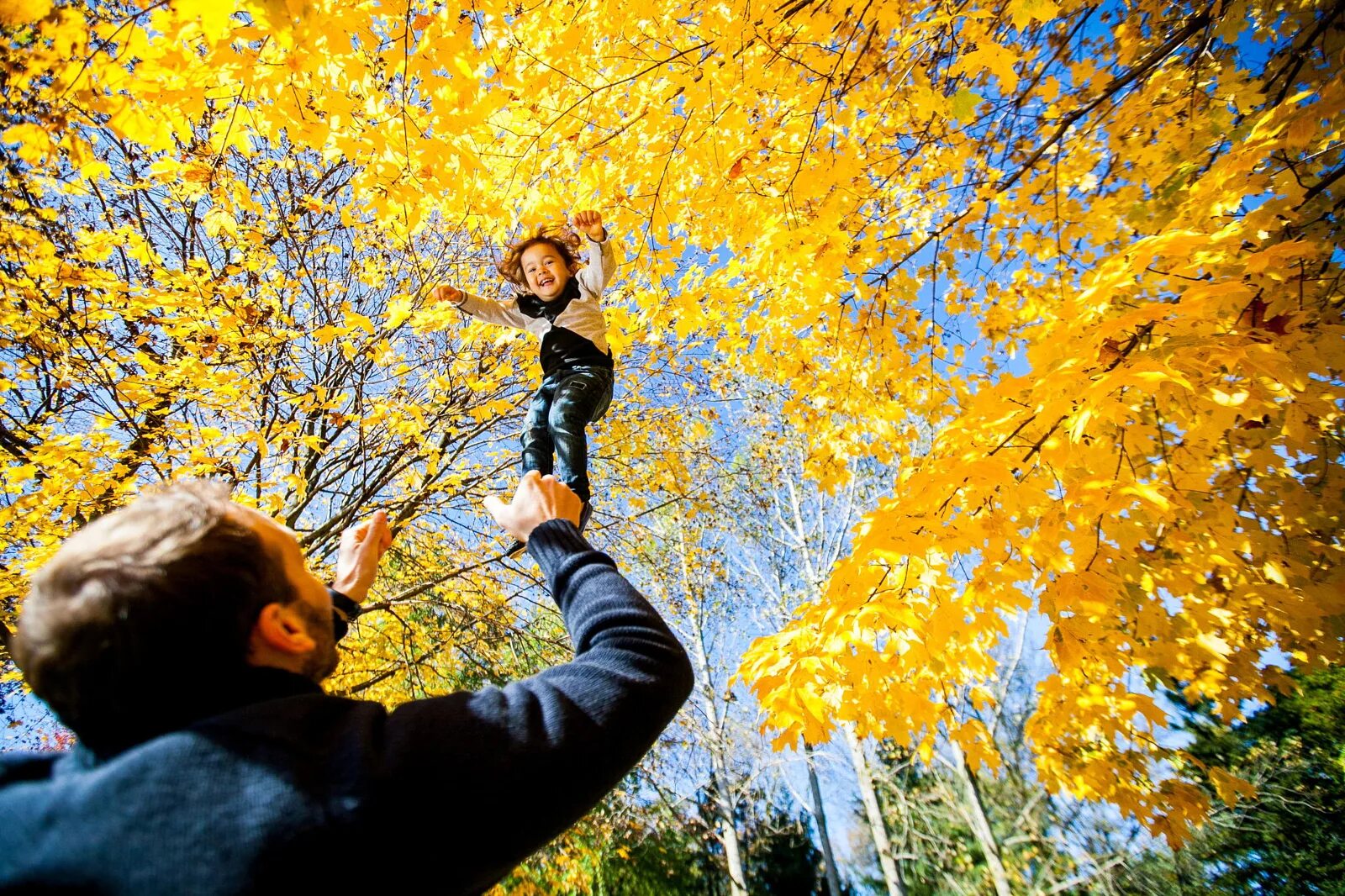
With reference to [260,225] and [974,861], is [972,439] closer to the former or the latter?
[260,225]

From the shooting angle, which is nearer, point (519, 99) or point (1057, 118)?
point (519, 99)

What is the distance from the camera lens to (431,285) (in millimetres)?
5078

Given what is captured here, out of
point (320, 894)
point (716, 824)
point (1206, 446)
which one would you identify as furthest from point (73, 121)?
point (716, 824)

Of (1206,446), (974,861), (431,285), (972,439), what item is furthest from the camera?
(974,861)

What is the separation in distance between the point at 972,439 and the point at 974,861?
1560 centimetres

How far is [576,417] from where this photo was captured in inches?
98.1

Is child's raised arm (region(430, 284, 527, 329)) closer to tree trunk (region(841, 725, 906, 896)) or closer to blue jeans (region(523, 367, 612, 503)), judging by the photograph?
blue jeans (region(523, 367, 612, 503))

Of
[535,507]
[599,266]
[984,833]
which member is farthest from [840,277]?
[984,833]

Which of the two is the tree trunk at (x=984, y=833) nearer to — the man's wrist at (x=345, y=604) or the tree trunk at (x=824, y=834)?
the tree trunk at (x=824, y=834)

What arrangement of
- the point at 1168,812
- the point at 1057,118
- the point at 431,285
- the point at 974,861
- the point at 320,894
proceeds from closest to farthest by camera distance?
the point at 320,894, the point at 1168,812, the point at 1057,118, the point at 431,285, the point at 974,861

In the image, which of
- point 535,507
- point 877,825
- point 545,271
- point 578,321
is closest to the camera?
point 535,507

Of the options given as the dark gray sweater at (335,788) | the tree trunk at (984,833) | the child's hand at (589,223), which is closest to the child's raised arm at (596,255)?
the child's hand at (589,223)

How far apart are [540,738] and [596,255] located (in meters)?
2.26

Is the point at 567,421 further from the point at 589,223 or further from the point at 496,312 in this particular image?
the point at 496,312
